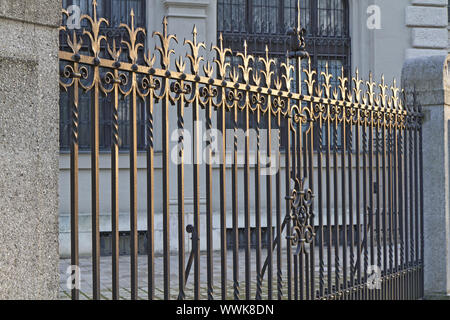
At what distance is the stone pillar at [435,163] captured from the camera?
7.14m

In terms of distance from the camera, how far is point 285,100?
4.92m

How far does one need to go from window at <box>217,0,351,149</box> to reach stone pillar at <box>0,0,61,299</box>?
9.34m

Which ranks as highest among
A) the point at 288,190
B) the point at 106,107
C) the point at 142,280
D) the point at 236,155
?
the point at 106,107

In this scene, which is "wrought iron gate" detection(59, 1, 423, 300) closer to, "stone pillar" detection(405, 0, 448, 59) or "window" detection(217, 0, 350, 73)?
"window" detection(217, 0, 350, 73)

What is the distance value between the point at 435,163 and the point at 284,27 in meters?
6.25

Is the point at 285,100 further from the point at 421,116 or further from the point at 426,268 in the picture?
the point at 426,268

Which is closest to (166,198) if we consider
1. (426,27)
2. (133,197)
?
(133,197)

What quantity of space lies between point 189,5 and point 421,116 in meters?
5.53

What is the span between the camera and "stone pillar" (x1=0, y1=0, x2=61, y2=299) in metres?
2.87

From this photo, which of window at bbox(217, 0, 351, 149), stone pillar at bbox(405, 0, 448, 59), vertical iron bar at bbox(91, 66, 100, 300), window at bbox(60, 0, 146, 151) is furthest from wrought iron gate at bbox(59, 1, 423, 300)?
stone pillar at bbox(405, 0, 448, 59)

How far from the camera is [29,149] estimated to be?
295 centimetres

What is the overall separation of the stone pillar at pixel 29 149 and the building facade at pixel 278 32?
790 centimetres

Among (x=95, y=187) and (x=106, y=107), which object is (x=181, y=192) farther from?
(x=106, y=107)

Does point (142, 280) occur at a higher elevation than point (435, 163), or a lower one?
lower
